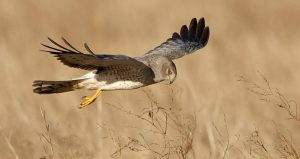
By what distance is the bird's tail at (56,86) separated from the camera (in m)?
9.21

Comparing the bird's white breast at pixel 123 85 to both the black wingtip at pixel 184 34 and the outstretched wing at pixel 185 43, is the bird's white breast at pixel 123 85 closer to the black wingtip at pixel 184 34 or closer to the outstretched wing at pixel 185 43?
the outstretched wing at pixel 185 43

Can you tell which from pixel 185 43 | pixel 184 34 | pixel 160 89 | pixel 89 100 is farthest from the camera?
pixel 160 89

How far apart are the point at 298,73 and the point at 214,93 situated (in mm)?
1379

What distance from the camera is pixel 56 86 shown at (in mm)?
9250

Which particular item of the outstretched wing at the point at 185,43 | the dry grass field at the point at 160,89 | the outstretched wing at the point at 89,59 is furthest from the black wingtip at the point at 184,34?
the outstretched wing at the point at 89,59

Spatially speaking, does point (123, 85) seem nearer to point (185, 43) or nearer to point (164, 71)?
point (164, 71)

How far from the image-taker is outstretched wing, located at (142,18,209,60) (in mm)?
10183

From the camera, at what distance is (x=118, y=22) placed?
57.7 feet

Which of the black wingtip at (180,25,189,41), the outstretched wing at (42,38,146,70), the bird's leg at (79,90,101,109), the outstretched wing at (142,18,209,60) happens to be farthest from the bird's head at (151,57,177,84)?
the black wingtip at (180,25,189,41)

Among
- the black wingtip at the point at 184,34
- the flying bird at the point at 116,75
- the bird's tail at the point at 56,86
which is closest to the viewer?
the flying bird at the point at 116,75

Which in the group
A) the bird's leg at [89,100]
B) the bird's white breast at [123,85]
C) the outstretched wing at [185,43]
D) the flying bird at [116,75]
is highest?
the outstretched wing at [185,43]

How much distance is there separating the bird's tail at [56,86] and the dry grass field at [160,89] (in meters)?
0.25

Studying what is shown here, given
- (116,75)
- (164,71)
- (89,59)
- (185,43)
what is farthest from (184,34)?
(89,59)

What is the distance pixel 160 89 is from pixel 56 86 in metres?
3.42
